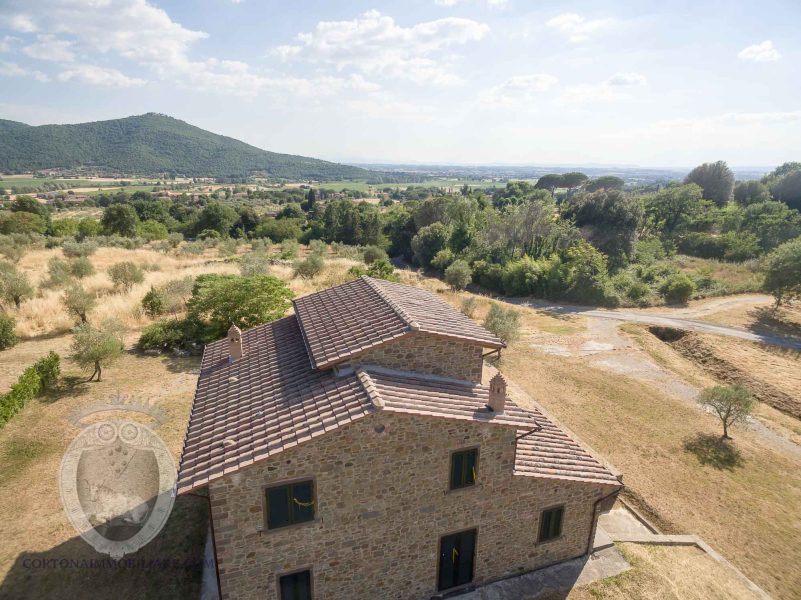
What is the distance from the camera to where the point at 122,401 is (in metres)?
21.3

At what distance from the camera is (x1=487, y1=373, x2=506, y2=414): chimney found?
10.6 metres

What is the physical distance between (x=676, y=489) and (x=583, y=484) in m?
8.86

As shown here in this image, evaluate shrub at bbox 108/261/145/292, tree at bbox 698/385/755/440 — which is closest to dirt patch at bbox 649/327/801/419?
tree at bbox 698/385/755/440

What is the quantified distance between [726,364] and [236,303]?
116 ft

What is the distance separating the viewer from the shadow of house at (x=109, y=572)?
11562 mm

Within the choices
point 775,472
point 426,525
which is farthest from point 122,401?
point 775,472

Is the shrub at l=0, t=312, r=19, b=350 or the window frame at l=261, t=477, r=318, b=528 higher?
the window frame at l=261, t=477, r=318, b=528

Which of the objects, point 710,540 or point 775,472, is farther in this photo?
point 775,472

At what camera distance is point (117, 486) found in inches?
598

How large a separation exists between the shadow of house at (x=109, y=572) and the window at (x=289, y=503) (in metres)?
4.56

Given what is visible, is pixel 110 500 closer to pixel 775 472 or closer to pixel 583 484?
pixel 583 484

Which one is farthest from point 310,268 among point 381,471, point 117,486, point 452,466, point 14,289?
point 381,471

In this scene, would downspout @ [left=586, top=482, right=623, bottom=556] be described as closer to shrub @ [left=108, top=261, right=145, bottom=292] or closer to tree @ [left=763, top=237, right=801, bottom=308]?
shrub @ [left=108, top=261, right=145, bottom=292]

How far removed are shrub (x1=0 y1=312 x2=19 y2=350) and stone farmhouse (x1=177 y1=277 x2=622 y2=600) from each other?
21411 millimetres
